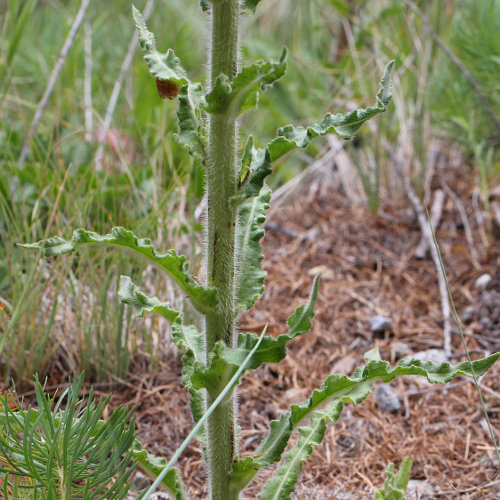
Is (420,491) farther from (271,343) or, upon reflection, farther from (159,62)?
(159,62)

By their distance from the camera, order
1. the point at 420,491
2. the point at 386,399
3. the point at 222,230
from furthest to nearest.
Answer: the point at 386,399 → the point at 420,491 → the point at 222,230

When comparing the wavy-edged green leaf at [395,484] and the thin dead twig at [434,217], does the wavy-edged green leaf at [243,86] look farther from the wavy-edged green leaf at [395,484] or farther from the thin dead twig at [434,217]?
the thin dead twig at [434,217]

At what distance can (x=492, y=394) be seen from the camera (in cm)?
138

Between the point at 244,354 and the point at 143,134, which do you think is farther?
the point at 143,134

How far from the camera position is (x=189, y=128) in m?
0.83

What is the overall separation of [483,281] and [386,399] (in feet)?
1.85

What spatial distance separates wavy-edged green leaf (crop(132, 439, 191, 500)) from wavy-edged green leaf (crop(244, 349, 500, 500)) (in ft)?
0.38

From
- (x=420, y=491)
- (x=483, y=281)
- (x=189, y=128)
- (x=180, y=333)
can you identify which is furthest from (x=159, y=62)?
(x=483, y=281)

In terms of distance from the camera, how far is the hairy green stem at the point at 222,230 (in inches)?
31.4

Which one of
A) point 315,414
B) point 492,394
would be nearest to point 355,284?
point 492,394

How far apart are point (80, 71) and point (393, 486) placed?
2572 millimetres

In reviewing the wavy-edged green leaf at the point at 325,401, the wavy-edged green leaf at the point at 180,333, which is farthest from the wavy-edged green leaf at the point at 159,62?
the wavy-edged green leaf at the point at 325,401

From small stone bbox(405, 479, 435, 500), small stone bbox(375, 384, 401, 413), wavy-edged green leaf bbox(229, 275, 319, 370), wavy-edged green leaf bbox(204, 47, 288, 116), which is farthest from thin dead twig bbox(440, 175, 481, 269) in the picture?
wavy-edged green leaf bbox(204, 47, 288, 116)

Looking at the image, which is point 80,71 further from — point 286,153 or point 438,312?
point 286,153
